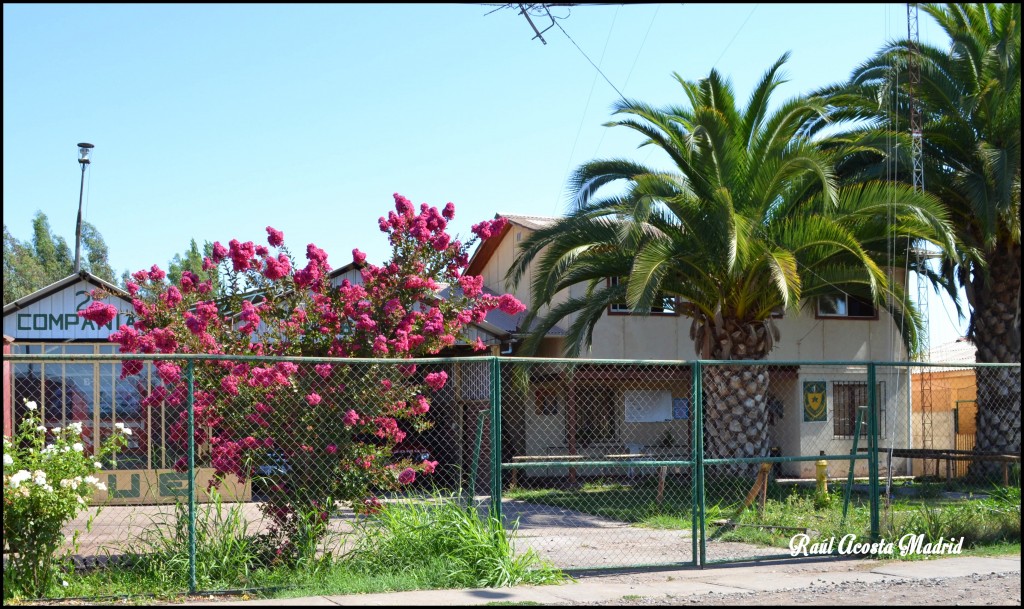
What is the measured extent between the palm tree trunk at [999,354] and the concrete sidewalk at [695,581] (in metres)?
9.48

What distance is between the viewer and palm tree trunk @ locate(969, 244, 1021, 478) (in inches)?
744

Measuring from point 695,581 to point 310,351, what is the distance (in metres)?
4.44

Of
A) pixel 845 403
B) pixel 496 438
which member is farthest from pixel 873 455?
pixel 845 403

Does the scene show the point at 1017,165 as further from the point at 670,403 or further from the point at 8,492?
the point at 8,492

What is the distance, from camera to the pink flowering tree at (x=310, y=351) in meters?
9.02

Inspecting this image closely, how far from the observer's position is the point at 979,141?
1777 cm

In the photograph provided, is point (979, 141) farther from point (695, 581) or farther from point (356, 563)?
point (356, 563)

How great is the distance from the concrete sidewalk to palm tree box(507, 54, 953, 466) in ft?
17.3

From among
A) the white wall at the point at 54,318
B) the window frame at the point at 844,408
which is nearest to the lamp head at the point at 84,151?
the white wall at the point at 54,318

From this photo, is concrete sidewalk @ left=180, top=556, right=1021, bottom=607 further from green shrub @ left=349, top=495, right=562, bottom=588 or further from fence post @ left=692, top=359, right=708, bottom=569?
fence post @ left=692, top=359, right=708, bottom=569

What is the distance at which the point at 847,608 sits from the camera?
303 inches

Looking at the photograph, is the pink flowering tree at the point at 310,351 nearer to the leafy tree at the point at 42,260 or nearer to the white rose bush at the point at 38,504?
the white rose bush at the point at 38,504

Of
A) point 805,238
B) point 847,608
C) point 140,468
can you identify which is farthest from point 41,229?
point 847,608

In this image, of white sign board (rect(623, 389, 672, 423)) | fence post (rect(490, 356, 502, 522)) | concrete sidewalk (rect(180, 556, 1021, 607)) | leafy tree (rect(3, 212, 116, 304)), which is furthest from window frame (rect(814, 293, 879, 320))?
leafy tree (rect(3, 212, 116, 304))
